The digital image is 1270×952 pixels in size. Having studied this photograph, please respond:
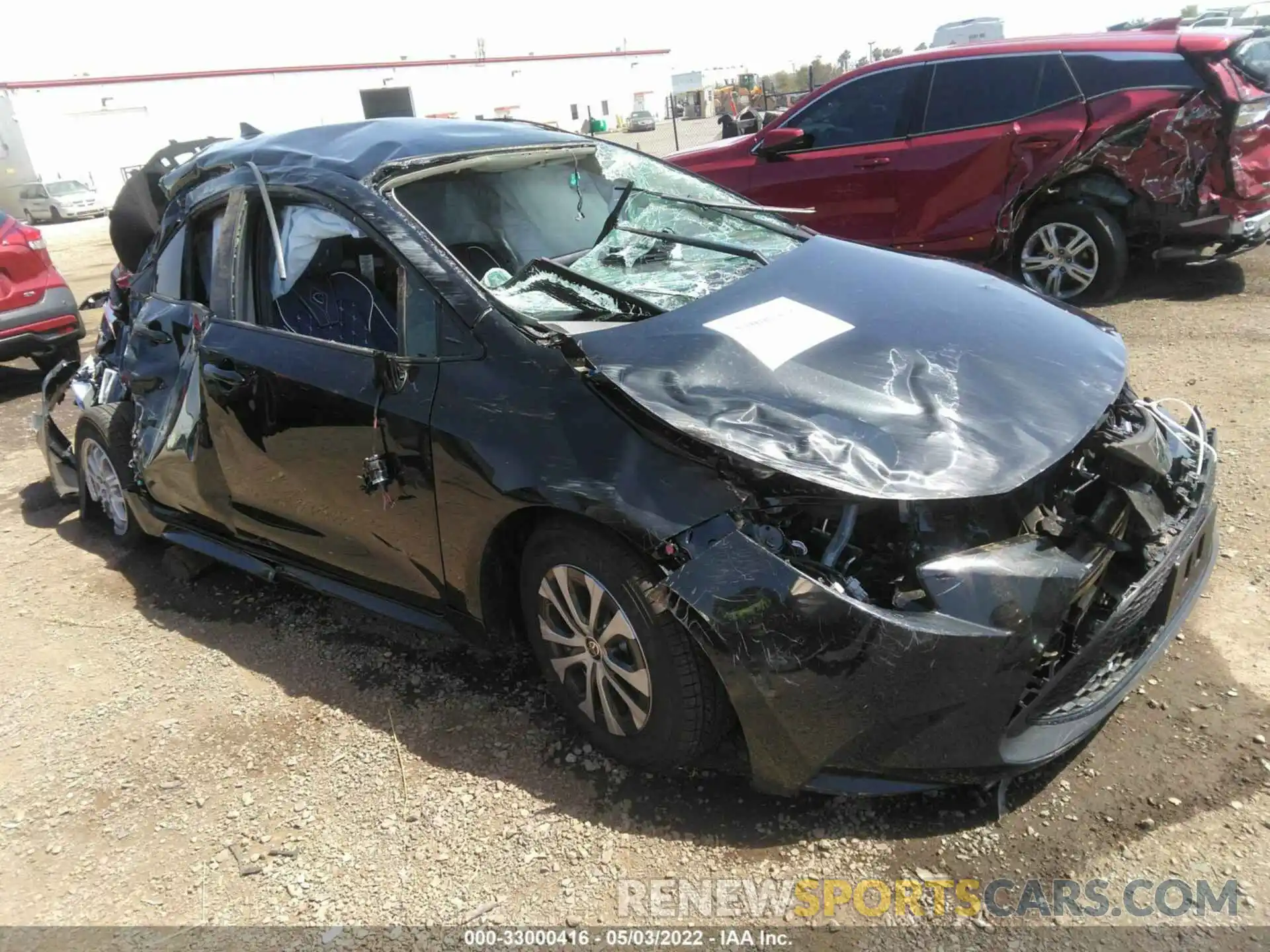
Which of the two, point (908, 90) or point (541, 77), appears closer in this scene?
point (908, 90)

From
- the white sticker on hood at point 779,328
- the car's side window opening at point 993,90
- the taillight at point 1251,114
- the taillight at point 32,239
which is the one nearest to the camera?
the white sticker on hood at point 779,328

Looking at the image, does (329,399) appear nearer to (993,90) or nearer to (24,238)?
(993,90)

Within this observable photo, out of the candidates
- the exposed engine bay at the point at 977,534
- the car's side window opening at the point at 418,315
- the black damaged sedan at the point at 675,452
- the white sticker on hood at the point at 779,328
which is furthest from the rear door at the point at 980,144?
the car's side window opening at the point at 418,315

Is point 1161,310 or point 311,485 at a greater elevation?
point 311,485

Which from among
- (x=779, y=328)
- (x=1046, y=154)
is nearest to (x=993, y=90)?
(x=1046, y=154)

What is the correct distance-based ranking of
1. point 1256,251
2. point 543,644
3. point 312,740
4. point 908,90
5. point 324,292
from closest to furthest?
1. point 543,644
2. point 312,740
3. point 324,292
4. point 908,90
5. point 1256,251

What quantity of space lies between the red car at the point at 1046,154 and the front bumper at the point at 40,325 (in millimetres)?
5413

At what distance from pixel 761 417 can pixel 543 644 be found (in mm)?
972

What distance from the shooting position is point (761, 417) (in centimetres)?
231

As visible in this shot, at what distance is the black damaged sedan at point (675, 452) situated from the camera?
2.13 meters

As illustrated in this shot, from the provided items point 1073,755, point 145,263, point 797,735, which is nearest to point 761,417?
point 797,735

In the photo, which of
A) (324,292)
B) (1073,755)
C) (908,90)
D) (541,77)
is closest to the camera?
(1073,755)

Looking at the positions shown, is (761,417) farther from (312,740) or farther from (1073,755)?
(312,740)

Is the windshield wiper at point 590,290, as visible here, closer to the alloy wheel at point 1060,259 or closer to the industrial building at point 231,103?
the alloy wheel at point 1060,259
